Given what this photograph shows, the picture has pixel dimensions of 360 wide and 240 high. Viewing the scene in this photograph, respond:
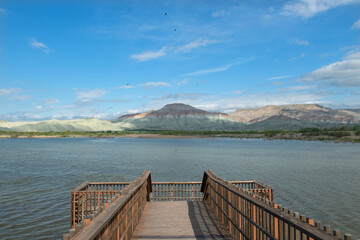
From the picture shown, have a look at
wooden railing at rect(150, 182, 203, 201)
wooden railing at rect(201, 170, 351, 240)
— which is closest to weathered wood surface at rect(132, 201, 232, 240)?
wooden railing at rect(201, 170, 351, 240)

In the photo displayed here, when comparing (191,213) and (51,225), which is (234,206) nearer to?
(191,213)

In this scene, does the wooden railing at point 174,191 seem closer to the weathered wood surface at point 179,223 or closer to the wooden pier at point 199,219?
the wooden pier at point 199,219

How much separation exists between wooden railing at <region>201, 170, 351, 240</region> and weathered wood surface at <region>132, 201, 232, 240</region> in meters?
0.35

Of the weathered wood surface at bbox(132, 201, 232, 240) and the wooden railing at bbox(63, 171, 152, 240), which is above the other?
the wooden railing at bbox(63, 171, 152, 240)

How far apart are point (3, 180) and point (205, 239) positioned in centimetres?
2239

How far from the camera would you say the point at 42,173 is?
27.6 metres

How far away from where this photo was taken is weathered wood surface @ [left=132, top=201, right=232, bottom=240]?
7.35 metres

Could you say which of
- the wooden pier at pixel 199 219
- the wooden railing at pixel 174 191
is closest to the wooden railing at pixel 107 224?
the wooden pier at pixel 199 219

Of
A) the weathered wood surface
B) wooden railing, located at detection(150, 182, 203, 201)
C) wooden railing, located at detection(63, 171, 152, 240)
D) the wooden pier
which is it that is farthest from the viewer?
wooden railing, located at detection(150, 182, 203, 201)

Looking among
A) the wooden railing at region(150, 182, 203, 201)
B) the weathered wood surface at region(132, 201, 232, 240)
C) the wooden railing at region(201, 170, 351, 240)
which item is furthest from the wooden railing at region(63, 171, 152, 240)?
the wooden railing at region(150, 182, 203, 201)

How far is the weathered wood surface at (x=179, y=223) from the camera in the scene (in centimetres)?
735

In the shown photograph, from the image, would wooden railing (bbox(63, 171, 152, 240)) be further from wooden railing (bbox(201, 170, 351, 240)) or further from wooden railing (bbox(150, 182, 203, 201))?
wooden railing (bbox(150, 182, 203, 201))

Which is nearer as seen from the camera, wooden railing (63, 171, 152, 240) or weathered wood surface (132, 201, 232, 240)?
wooden railing (63, 171, 152, 240)

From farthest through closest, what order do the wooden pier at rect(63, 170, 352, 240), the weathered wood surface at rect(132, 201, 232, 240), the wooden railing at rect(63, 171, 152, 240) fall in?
the weathered wood surface at rect(132, 201, 232, 240), the wooden pier at rect(63, 170, 352, 240), the wooden railing at rect(63, 171, 152, 240)
